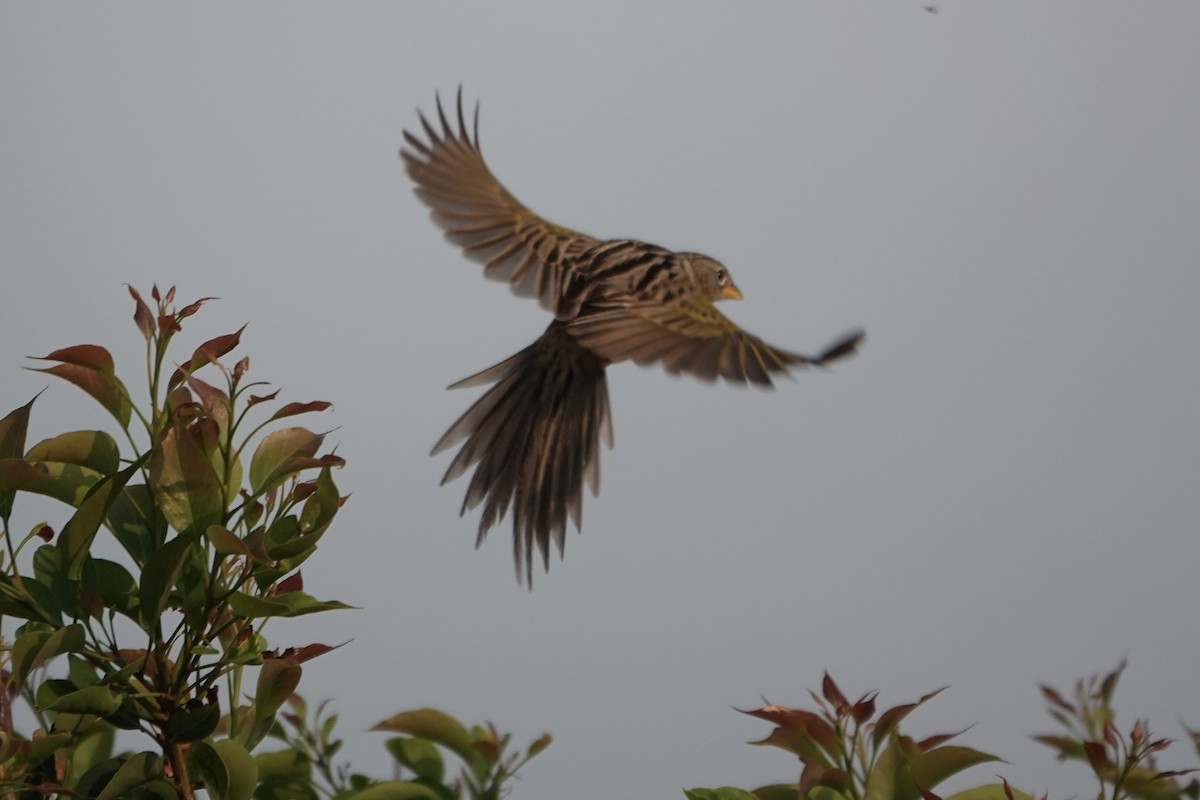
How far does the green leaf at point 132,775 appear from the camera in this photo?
1.22 meters

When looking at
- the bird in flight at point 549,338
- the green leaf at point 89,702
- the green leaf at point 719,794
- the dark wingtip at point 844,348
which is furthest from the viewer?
the bird in flight at point 549,338

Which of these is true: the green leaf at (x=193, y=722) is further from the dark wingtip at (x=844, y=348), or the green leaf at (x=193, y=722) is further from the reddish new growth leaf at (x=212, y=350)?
the dark wingtip at (x=844, y=348)

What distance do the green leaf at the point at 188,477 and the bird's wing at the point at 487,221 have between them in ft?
7.61

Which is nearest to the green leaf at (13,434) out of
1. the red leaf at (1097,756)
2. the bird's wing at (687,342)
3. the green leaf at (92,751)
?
the green leaf at (92,751)

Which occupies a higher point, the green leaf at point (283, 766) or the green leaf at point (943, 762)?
the green leaf at point (943, 762)

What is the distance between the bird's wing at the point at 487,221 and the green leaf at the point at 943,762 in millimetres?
2192

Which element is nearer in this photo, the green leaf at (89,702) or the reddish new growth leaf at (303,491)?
the green leaf at (89,702)

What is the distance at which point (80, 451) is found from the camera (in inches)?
49.7

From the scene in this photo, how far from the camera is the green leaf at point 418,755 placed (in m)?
1.68

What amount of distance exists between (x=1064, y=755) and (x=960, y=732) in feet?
1.22

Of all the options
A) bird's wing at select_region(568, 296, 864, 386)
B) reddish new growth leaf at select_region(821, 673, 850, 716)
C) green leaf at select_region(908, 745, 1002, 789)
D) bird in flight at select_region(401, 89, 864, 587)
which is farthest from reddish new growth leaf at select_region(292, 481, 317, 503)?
bird in flight at select_region(401, 89, 864, 587)

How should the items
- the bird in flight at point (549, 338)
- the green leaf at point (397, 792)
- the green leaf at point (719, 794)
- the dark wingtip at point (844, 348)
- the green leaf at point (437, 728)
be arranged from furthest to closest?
1. the bird in flight at point (549, 338)
2. the dark wingtip at point (844, 348)
3. the green leaf at point (437, 728)
4. the green leaf at point (397, 792)
5. the green leaf at point (719, 794)

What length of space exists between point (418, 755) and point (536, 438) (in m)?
2.04

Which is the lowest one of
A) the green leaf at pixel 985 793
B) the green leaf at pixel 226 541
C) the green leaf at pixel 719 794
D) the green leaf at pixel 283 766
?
the green leaf at pixel 283 766
